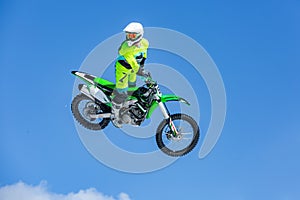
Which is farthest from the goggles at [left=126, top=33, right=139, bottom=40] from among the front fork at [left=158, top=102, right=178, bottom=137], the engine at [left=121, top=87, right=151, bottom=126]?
the front fork at [left=158, top=102, right=178, bottom=137]

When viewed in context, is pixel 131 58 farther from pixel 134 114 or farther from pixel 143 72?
pixel 134 114

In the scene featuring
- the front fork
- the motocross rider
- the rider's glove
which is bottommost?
the front fork

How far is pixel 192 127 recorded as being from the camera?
786 inches

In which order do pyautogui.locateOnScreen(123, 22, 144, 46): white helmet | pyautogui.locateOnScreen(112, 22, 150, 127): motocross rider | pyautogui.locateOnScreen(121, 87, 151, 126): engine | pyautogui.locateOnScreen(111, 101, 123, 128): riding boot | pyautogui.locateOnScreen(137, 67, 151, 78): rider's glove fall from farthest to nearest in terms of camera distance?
pyautogui.locateOnScreen(111, 101, 123, 128): riding boot < pyautogui.locateOnScreen(121, 87, 151, 126): engine < pyautogui.locateOnScreen(137, 67, 151, 78): rider's glove < pyautogui.locateOnScreen(112, 22, 150, 127): motocross rider < pyautogui.locateOnScreen(123, 22, 144, 46): white helmet

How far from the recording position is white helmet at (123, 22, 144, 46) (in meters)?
18.2

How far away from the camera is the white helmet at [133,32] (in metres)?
18.2

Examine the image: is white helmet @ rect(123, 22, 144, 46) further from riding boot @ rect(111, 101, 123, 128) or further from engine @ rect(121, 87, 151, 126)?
riding boot @ rect(111, 101, 123, 128)

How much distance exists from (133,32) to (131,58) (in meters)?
0.93

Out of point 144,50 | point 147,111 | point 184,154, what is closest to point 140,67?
point 144,50

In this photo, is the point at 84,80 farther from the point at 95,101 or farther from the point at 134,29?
the point at 134,29

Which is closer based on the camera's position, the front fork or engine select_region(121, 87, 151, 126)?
the front fork

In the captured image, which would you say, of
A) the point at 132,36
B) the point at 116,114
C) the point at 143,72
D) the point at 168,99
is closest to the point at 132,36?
the point at 132,36

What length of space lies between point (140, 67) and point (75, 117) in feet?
11.5

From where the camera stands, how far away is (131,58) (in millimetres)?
18734
